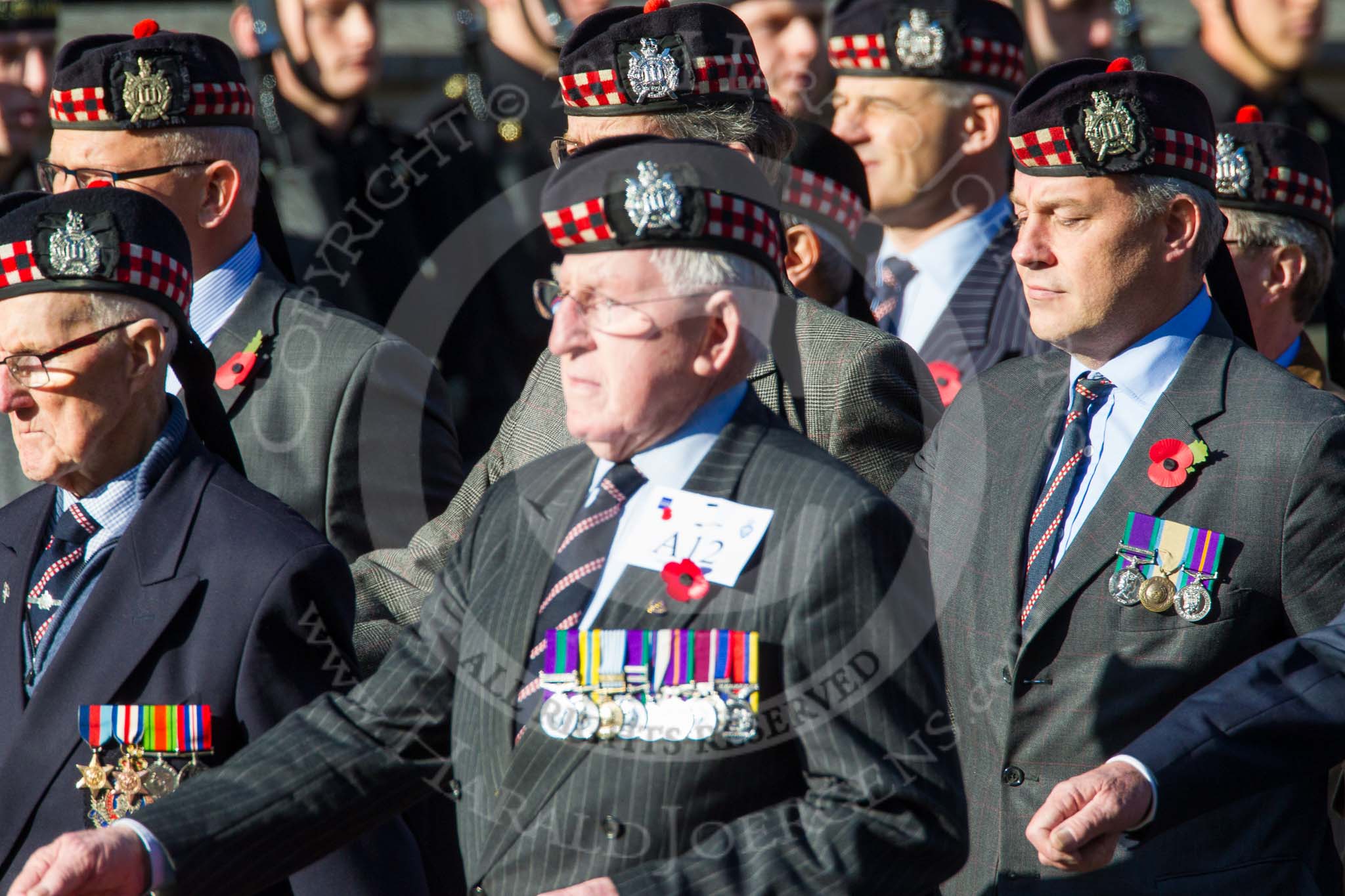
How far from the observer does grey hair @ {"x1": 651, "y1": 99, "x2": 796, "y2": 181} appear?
14.5 ft

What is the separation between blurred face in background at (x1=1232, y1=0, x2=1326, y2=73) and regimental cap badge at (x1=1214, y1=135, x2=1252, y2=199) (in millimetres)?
2218

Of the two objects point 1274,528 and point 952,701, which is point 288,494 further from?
point 1274,528

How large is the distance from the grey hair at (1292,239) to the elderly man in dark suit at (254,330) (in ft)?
6.49

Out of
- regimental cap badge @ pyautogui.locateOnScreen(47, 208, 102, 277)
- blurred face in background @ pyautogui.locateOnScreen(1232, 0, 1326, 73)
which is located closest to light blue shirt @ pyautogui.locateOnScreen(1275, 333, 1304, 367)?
blurred face in background @ pyautogui.locateOnScreen(1232, 0, 1326, 73)

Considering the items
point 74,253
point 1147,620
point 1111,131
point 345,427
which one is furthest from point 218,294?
point 1147,620

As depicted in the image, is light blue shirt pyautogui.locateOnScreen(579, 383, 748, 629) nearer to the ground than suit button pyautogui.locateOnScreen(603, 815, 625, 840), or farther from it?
farther from it

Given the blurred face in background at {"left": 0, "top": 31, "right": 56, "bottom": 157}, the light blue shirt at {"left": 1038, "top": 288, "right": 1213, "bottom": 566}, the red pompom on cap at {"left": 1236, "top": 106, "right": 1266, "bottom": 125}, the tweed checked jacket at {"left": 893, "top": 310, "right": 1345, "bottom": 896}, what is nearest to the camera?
the tweed checked jacket at {"left": 893, "top": 310, "right": 1345, "bottom": 896}

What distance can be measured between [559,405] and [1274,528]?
146cm

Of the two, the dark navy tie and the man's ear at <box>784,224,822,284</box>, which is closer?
the man's ear at <box>784,224,822,284</box>

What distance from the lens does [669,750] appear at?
114 inches

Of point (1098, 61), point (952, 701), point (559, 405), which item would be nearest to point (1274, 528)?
point (952, 701)

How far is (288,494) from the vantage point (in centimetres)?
467

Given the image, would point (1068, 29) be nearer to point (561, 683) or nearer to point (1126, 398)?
point (1126, 398)

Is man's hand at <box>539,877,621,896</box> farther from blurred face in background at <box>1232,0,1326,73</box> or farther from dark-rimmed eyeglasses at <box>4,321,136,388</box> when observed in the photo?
blurred face in background at <box>1232,0,1326,73</box>
